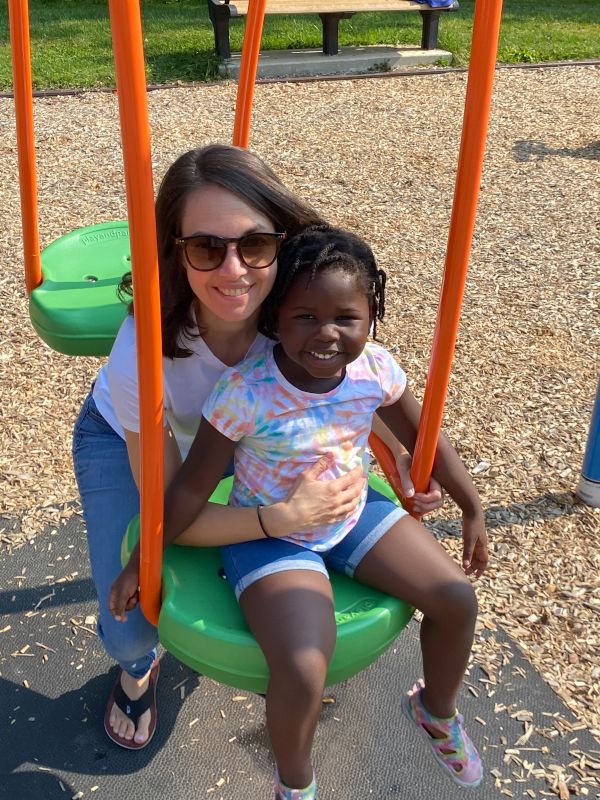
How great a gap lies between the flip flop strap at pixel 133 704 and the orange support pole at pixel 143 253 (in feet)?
2.49

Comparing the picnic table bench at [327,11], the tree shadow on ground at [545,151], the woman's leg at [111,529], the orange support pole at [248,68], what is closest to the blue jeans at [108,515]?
the woman's leg at [111,529]

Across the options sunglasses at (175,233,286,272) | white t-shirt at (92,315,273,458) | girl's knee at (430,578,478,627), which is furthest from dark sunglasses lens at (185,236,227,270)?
girl's knee at (430,578,478,627)

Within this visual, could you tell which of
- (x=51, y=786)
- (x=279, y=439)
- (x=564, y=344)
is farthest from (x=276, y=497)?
(x=564, y=344)

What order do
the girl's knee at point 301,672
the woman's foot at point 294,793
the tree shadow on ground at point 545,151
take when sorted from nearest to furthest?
the girl's knee at point 301,672
the woman's foot at point 294,793
the tree shadow on ground at point 545,151

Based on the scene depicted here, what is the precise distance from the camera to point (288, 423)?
1.82 metres

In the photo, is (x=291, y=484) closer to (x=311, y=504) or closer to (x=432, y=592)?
(x=311, y=504)

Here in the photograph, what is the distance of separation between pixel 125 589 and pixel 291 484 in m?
0.40

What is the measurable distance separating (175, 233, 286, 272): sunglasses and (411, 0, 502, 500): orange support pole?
41 centimetres

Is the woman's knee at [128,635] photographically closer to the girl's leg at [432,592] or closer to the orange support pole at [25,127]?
the girl's leg at [432,592]

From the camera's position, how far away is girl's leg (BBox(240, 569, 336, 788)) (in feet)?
5.30

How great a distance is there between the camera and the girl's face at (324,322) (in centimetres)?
175

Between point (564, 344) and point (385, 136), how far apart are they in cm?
333

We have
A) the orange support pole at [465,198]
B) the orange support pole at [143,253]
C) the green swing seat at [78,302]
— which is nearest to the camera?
the orange support pole at [143,253]

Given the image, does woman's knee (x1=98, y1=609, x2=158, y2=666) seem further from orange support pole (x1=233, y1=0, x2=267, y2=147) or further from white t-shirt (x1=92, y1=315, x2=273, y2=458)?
orange support pole (x1=233, y1=0, x2=267, y2=147)
